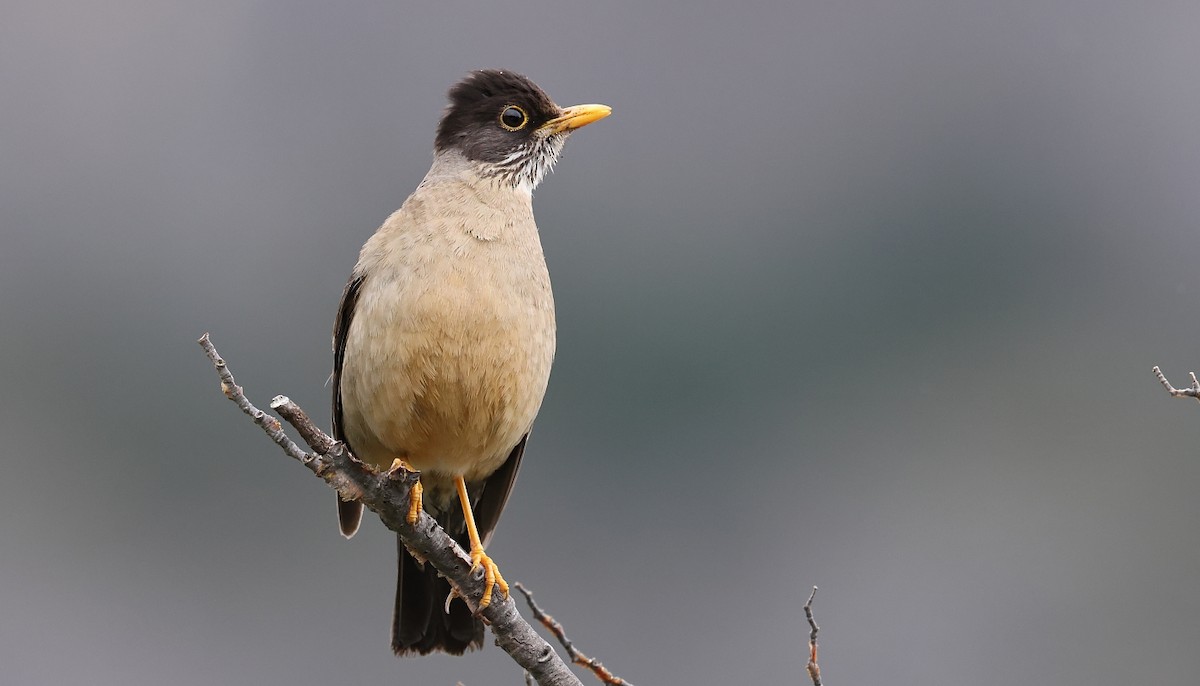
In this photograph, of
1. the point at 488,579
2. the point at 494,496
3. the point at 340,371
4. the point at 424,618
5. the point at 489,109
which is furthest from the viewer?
the point at 489,109

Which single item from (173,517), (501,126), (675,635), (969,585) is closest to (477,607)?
(501,126)

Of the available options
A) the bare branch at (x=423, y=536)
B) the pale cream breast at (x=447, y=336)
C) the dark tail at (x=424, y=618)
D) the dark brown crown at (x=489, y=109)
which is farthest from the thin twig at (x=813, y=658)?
the dark brown crown at (x=489, y=109)

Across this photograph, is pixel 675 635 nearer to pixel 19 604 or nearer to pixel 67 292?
pixel 19 604

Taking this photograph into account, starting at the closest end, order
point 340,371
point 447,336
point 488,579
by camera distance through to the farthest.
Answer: point 488,579, point 447,336, point 340,371

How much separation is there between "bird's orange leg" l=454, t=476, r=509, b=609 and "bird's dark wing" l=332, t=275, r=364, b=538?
1.30 ft

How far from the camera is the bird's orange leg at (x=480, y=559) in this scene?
15.4ft

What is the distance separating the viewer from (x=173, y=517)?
33.6 meters

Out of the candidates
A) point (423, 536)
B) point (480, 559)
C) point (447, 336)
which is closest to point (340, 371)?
point (447, 336)

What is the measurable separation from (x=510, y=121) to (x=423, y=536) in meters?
2.07

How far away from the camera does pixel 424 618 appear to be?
18.6 feet

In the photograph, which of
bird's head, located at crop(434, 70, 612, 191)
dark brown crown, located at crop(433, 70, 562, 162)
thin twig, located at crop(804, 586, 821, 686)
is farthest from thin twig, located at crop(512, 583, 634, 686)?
dark brown crown, located at crop(433, 70, 562, 162)

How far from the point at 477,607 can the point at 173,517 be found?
100 ft

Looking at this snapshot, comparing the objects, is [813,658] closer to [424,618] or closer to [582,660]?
[582,660]

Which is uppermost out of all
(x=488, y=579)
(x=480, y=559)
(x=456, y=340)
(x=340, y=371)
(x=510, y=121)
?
(x=510, y=121)
